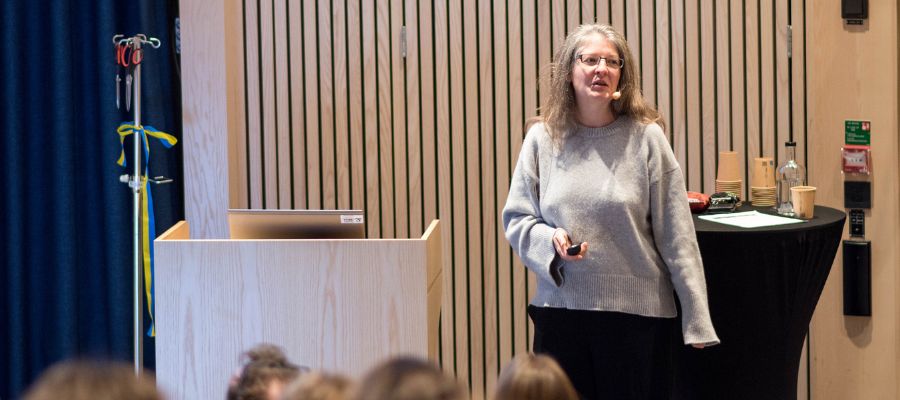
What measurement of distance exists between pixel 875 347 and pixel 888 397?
214 millimetres

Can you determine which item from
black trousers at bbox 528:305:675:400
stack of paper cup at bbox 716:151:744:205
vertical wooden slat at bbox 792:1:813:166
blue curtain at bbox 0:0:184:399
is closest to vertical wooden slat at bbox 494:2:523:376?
stack of paper cup at bbox 716:151:744:205

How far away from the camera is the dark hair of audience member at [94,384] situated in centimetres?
158

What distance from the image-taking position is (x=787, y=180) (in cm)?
436

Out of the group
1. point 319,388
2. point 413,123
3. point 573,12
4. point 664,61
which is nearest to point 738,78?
point 664,61

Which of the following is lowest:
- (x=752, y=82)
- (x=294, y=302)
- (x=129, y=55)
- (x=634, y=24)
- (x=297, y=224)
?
(x=294, y=302)

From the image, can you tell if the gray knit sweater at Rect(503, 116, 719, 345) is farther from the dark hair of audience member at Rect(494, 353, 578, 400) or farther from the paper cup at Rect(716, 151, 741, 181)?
the paper cup at Rect(716, 151, 741, 181)

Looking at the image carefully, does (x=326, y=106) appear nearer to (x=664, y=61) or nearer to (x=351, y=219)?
(x=664, y=61)

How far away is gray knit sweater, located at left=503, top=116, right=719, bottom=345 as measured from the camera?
3.30 metres

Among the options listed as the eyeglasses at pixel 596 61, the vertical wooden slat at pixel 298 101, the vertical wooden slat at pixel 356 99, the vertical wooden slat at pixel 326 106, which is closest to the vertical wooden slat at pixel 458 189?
the vertical wooden slat at pixel 356 99

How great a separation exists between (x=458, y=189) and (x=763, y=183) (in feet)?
4.24

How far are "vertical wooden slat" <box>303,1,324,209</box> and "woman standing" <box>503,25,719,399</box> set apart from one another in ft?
6.27

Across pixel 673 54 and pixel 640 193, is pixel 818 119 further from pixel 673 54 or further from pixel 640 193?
pixel 640 193

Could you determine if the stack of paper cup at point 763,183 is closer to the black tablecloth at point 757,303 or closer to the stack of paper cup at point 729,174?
the stack of paper cup at point 729,174

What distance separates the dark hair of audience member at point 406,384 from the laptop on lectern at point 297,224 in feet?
6.01
